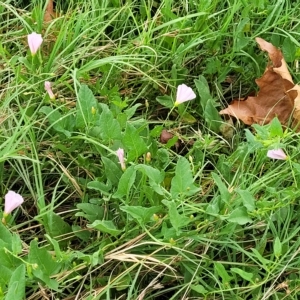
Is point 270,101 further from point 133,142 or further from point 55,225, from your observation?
point 55,225

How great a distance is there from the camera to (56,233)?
4.07 feet

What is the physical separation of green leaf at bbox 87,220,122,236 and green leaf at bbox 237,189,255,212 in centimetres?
25

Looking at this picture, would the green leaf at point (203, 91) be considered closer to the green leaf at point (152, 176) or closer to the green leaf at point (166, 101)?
the green leaf at point (166, 101)

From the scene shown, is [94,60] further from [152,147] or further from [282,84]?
[282,84]

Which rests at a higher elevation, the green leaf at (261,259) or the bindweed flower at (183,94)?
the bindweed flower at (183,94)

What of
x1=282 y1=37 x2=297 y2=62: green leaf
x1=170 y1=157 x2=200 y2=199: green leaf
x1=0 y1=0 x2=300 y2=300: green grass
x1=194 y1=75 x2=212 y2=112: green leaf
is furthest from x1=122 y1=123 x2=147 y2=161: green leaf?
x1=282 y1=37 x2=297 y2=62: green leaf

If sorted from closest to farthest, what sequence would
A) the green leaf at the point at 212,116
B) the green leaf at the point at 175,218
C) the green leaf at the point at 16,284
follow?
1. the green leaf at the point at 16,284
2. the green leaf at the point at 175,218
3. the green leaf at the point at 212,116

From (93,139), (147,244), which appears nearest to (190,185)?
(147,244)

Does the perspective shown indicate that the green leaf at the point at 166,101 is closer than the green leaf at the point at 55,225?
No

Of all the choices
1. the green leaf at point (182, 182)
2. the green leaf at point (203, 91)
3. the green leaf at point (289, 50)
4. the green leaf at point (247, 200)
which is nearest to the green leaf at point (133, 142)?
the green leaf at point (182, 182)

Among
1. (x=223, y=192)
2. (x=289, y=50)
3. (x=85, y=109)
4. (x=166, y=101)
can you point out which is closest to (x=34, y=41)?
(x=85, y=109)

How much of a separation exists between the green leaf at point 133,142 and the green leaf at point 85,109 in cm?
11

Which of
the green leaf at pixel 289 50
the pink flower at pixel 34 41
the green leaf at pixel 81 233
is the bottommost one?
the green leaf at pixel 81 233

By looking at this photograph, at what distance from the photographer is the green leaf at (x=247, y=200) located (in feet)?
3.78
